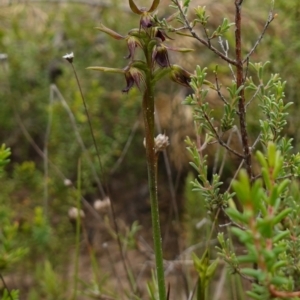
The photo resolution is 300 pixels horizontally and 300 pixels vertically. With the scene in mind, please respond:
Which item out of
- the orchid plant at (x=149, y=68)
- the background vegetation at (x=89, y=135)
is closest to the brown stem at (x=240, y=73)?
the orchid plant at (x=149, y=68)

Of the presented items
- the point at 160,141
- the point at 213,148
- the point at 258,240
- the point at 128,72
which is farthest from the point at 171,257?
the point at 258,240

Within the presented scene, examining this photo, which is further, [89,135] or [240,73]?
[89,135]

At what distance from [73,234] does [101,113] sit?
0.61 meters

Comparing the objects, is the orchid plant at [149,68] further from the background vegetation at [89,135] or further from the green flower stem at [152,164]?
the background vegetation at [89,135]

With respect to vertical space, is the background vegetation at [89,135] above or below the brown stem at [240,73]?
below

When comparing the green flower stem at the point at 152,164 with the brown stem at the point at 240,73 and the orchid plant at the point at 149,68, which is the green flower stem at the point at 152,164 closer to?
the orchid plant at the point at 149,68

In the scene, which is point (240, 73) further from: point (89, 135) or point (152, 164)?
point (89, 135)

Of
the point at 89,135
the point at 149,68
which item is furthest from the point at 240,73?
the point at 89,135

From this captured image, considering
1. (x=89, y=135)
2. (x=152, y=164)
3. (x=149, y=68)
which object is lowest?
(x=89, y=135)

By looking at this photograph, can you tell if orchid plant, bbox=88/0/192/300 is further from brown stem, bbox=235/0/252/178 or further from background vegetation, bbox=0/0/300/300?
background vegetation, bbox=0/0/300/300

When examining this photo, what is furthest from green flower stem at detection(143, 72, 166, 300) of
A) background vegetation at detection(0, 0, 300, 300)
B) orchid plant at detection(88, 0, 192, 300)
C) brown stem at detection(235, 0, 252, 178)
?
background vegetation at detection(0, 0, 300, 300)

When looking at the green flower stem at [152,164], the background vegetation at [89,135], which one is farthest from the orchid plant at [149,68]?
the background vegetation at [89,135]

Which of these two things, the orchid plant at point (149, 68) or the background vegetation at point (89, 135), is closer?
the orchid plant at point (149, 68)

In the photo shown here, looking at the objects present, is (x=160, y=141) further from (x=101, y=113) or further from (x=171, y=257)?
(x=101, y=113)
